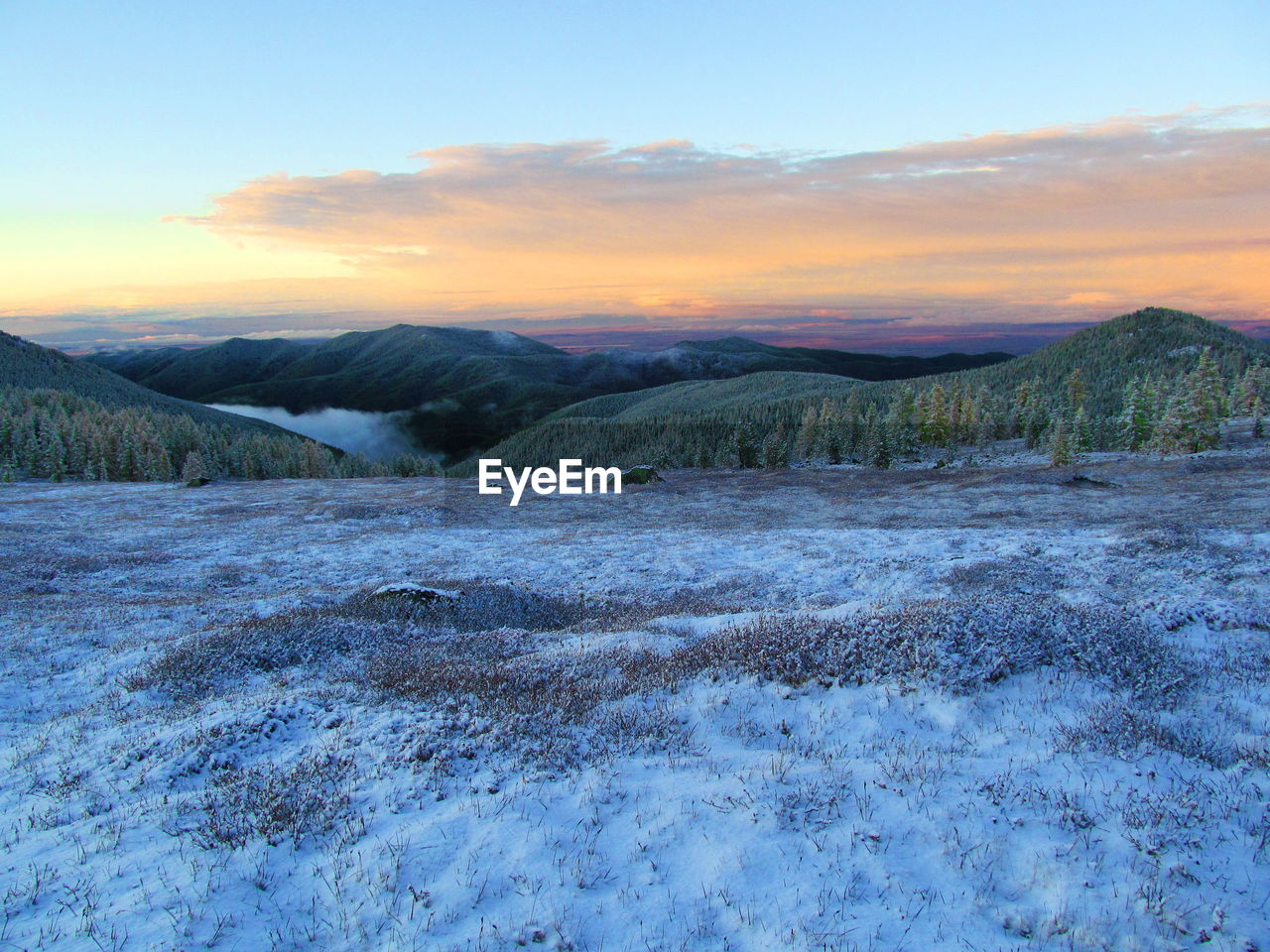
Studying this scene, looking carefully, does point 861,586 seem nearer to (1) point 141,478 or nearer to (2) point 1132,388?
(2) point 1132,388

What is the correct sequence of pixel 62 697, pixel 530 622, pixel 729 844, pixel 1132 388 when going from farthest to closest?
pixel 1132 388
pixel 530 622
pixel 62 697
pixel 729 844

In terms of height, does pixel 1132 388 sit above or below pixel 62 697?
above

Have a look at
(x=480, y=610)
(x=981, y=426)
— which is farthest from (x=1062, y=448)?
(x=480, y=610)

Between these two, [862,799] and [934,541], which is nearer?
[862,799]

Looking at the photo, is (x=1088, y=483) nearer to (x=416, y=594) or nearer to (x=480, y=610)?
(x=480, y=610)

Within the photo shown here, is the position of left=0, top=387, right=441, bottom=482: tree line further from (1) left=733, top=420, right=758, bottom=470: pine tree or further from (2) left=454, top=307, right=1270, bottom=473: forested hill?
(1) left=733, top=420, right=758, bottom=470: pine tree

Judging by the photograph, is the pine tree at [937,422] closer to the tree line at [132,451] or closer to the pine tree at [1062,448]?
the pine tree at [1062,448]

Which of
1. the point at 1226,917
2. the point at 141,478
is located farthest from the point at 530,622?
the point at 141,478
